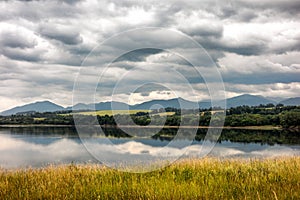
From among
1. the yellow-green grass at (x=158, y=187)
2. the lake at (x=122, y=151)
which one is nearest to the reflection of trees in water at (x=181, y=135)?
the lake at (x=122, y=151)

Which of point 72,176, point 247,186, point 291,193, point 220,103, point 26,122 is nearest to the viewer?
point 291,193

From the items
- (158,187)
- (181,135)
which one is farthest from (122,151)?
(158,187)

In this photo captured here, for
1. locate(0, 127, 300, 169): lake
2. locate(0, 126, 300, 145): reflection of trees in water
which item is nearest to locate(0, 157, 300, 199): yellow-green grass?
locate(0, 127, 300, 169): lake

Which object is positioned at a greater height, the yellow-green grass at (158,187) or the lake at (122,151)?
the yellow-green grass at (158,187)

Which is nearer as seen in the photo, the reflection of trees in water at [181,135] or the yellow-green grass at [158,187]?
the yellow-green grass at [158,187]

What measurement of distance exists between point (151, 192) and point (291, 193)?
9.16ft

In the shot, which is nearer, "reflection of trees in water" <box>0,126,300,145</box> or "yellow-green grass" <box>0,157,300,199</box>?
"yellow-green grass" <box>0,157,300,199</box>

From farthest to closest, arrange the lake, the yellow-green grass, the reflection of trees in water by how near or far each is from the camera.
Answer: the reflection of trees in water → the lake → the yellow-green grass

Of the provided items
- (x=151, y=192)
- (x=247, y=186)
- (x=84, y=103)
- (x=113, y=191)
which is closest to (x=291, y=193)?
(x=247, y=186)

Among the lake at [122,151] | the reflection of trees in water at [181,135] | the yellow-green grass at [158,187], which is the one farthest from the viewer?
the reflection of trees in water at [181,135]

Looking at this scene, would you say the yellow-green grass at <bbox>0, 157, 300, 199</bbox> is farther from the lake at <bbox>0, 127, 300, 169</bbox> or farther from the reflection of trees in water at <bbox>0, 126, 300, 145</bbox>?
the reflection of trees in water at <bbox>0, 126, 300, 145</bbox>

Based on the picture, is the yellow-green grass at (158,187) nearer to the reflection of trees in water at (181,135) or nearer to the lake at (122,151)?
the lake at (122,151)

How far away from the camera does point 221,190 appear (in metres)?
7.52

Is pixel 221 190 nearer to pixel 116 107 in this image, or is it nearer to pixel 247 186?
pixel 247 186
